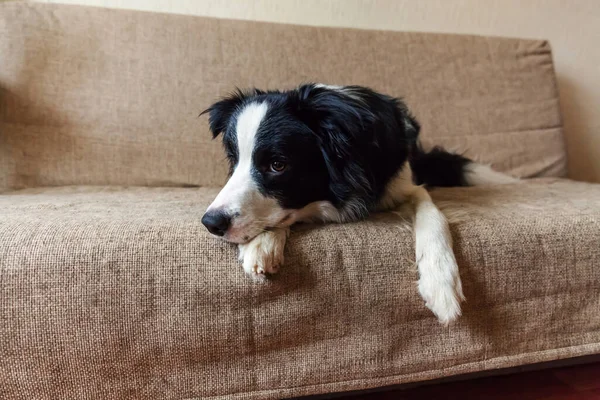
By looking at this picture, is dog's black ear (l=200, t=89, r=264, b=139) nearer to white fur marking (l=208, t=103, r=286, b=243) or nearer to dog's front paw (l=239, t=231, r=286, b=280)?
white fur marking (l=208, t=103, r=286, b=243)

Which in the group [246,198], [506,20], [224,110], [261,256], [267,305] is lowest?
[267,305]

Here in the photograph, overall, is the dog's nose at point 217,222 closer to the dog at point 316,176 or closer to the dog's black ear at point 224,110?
the dog at point 316,176

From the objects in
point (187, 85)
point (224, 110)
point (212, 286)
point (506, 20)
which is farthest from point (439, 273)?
point (506, 20)

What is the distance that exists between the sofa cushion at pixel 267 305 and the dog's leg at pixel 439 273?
1.3 inches

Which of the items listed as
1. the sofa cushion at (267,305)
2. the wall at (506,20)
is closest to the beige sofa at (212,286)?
the sofa cushion at (267,305)

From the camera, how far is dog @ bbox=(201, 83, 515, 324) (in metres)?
1.04

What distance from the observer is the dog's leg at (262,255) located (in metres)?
0.98

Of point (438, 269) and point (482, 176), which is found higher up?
point (482, 176)

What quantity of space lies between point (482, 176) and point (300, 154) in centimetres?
108

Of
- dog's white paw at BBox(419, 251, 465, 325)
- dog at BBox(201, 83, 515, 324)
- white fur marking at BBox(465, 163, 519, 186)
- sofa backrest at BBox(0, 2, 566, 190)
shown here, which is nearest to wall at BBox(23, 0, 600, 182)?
sofa backrest at BBox(0, 2, 566, 190)

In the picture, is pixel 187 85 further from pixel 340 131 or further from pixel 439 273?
pixel 439 273

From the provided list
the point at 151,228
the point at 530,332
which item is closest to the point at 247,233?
the point at 151,228

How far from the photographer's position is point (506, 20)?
98.5 inches

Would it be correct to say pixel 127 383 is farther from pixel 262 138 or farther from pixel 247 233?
pixel 262 138
